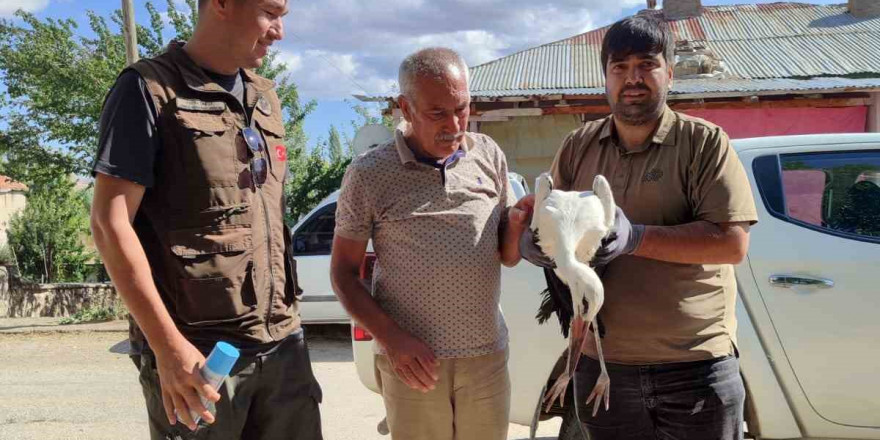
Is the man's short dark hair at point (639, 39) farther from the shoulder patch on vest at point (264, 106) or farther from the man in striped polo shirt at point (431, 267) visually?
the shoulder patch on vest at point (264, 106)

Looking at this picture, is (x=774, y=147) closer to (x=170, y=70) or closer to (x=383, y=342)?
(x=383, y=342)

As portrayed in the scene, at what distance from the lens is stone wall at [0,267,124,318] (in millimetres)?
12242

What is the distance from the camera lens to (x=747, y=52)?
42.1ft

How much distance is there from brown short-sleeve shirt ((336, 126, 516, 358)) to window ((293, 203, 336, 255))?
5.33m

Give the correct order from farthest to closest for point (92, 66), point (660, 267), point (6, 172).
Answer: point (6, 172)
point (92, 66)
point (660, 267)

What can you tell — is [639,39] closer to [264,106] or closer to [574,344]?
[574,344]

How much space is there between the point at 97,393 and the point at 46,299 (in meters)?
7.15

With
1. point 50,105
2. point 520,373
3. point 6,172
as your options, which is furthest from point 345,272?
point 6,172

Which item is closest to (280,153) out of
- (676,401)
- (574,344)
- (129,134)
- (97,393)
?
(129,134)

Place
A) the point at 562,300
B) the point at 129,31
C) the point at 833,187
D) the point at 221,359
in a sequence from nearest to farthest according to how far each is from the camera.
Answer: the point at 221,359 < the point at 562,300 < the point at 833,187 < the point at 129,31

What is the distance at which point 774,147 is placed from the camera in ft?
11.3

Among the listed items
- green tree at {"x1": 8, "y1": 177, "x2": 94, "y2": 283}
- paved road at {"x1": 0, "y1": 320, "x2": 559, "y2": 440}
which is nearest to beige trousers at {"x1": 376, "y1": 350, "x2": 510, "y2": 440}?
paved road at {"x1": 0, "y1": 320, "x2": 559, "y2": 440}

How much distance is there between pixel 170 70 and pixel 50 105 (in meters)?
14.9

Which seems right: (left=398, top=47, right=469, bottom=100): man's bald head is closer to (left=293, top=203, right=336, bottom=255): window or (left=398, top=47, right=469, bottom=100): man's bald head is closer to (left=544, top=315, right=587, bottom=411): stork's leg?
(left=544, top=315, right=587, bottom=411): stork's leg
